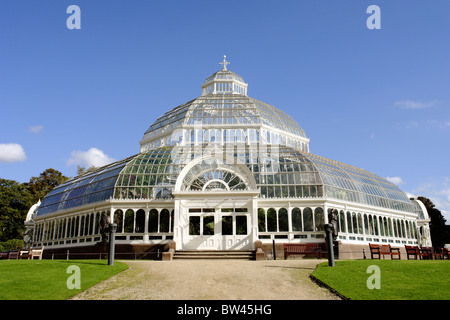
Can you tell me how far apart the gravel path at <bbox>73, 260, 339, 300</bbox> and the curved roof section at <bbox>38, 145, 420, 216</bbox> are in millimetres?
12053

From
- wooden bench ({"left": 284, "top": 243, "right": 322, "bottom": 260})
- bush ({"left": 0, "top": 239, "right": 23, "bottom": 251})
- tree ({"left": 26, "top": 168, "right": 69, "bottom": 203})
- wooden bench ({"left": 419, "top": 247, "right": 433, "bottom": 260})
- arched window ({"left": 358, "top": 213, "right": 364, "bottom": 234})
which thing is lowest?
wooden bench ({"left": 419, "top": 247, "right": 433, "bottom": 260})

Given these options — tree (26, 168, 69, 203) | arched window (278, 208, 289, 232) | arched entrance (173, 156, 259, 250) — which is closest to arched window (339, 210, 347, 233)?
arched window (278, 208, 289, 232)

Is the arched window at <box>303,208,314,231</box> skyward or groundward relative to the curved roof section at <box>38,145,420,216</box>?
groundward

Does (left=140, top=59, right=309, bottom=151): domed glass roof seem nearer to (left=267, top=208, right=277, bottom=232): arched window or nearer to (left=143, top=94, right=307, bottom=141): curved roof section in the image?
(left=143, top=94, right=307, bottom=141): curved roof section

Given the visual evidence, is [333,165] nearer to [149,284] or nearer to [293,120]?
[293,120]

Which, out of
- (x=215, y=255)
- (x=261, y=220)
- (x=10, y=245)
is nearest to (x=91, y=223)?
(x=215, y=255)

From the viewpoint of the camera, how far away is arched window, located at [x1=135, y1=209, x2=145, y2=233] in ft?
96.2

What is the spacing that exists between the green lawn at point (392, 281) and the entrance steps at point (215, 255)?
818 cm

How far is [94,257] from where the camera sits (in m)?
28.9

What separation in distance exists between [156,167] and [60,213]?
11.3 metres

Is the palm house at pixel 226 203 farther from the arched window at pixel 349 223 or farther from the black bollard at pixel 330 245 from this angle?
the black bollard at pixel 330 245

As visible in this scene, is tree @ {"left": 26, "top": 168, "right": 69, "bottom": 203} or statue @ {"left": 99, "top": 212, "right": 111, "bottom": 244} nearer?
statue @ {"left": 99, "top": 212, "right": 111, "bottom": 244}

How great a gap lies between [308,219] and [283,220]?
6.33 feet

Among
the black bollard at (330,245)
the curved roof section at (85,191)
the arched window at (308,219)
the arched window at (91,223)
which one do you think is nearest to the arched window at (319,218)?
the arched window at (308,219)
